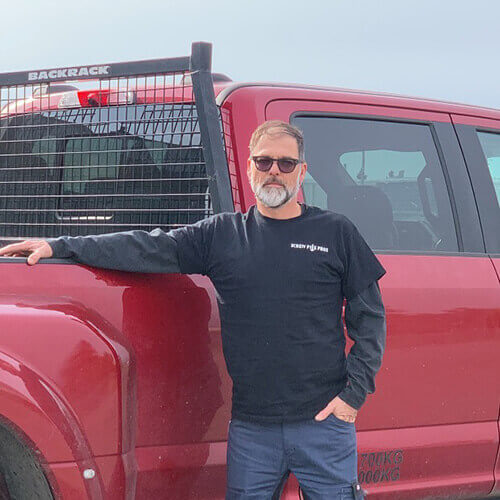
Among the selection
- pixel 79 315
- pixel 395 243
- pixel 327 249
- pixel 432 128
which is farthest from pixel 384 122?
pixel 79 315

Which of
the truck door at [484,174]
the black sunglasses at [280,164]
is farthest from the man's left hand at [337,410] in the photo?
the truck door at [484,174]

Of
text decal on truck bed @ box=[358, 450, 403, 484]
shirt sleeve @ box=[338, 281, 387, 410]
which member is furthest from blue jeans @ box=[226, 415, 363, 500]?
text decal on truck bed @ box=[358, 450, 403, 484]

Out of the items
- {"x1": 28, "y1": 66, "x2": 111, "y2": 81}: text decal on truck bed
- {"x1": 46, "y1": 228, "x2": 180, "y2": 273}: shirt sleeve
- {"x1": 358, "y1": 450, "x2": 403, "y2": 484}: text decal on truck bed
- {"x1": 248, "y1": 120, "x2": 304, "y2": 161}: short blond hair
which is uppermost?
{"x1": 28, "y1": 66, "x2": 111, "y2": 81}: text decal on truck bed

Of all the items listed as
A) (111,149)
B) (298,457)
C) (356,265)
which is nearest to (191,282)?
(356,265)

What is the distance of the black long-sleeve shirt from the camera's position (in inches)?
89.5

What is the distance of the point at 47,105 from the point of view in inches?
125

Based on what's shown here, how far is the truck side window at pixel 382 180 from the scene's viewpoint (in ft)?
9.43

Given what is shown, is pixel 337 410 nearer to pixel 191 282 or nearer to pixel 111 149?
pixel 191 282

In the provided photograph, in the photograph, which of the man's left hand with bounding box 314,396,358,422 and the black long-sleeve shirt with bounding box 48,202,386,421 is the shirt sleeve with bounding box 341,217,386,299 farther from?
the man's left hand with bounding box 314,396,358,422

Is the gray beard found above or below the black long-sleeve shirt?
above

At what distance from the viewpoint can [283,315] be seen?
2268mm

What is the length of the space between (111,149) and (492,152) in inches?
62.5

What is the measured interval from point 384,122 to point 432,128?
A: 0.73 ft

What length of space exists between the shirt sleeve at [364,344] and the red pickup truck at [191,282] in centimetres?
38
